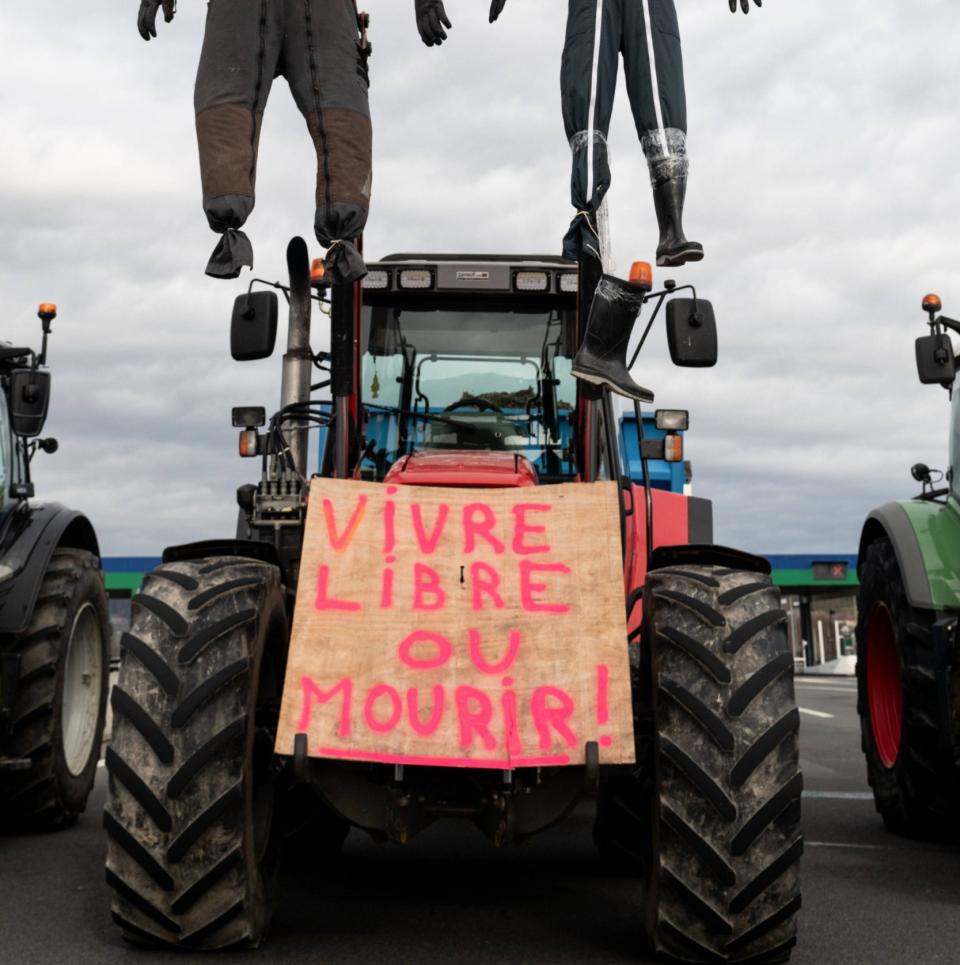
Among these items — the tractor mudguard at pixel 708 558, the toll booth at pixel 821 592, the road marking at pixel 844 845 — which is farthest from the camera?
the toll booth at pixel 821 592

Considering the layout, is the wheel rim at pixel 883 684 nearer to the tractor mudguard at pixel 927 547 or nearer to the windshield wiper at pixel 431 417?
the tractor mudguard at pixel 927 547

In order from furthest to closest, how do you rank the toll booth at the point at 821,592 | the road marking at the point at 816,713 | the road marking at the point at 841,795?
the toll booth at the point at 821,592
the road marking at the point at 816,713
the road marking at the point at 841,795

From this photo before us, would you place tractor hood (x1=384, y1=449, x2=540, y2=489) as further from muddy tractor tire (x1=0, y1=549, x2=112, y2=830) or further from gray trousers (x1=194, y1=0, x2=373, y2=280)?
muddy tractor tire (x1=0, y1=549, x2=112, y2=830)

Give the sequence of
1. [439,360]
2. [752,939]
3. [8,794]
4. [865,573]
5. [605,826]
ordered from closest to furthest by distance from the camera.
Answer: [752,939] → [605,826] → [439,360] → [8,794] → [865,573]

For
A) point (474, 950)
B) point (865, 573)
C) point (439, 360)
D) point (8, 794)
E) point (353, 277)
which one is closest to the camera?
point (474, 950)

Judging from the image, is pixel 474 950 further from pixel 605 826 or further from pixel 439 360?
pixel 439 360

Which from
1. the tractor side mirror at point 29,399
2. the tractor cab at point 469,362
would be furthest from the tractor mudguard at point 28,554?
the tractor cab at point 469,362

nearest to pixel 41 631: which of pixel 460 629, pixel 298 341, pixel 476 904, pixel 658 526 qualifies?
pixel 298 341

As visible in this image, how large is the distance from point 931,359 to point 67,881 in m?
5.08

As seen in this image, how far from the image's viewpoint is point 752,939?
426 centimetres

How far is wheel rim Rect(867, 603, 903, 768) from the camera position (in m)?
8.23

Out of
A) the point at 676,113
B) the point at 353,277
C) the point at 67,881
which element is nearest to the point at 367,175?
the point at 353,277

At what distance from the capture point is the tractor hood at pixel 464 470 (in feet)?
18.4

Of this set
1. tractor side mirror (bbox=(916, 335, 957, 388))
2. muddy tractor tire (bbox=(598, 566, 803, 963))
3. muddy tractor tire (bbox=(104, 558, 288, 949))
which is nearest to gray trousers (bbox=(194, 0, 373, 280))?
muddy tractor tire (bbox=(104, 558, 288, 949))
